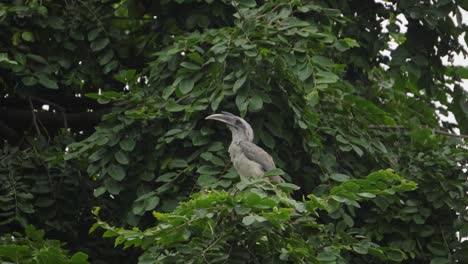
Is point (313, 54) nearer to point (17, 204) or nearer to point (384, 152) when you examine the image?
point (384, 152)

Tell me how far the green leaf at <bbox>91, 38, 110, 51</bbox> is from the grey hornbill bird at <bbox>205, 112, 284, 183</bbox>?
1.20 m

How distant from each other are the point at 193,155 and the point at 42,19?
1622mm

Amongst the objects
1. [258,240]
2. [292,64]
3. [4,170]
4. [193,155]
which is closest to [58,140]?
[4,170]

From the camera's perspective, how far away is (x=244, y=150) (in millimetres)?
8484

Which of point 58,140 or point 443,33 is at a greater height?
point 443,33

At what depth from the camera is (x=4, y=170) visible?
873 centimetres

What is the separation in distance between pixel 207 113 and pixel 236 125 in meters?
0.26

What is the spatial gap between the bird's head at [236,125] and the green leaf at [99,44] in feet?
3.94

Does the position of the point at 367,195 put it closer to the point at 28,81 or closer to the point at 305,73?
the point at 305,73

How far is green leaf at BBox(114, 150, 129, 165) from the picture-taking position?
8461mm

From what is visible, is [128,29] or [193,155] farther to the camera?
[128,29]

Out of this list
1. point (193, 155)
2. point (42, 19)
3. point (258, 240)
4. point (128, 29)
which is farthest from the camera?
point (128, 29)

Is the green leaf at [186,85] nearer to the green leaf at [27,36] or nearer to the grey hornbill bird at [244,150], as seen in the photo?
the grey hornbill bird at [244,150]

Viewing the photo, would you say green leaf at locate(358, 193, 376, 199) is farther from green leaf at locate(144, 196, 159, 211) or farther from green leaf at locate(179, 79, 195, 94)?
green leaf at locate(179, 79, 195, 94)
